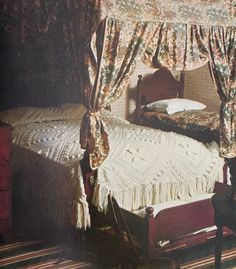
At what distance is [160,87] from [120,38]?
240cm

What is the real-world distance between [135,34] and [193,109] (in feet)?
6.45

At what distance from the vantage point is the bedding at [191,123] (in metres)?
4.32

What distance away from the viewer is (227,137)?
373 cm

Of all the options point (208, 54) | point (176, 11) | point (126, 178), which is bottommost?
point (126, 178)

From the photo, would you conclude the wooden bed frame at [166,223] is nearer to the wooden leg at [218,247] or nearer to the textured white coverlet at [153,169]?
the textured white coverlet at [153,169]

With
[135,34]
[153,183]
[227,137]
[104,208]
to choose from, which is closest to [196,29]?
[135,34]

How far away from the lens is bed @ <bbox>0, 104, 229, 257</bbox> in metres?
3.17

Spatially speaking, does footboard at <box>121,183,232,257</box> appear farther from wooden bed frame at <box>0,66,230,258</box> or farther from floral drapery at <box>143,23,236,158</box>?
floral drapery at <box>143,23,236,158</box>

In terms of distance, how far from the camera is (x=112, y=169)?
3.36 meters

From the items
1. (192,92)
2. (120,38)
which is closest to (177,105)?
(192,92)

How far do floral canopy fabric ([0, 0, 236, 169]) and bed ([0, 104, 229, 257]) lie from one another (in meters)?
0.29

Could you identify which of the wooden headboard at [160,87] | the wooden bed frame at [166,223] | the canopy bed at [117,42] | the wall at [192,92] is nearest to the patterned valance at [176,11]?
the canopy bed at [117,42]

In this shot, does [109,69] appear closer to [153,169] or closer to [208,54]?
[208,54]

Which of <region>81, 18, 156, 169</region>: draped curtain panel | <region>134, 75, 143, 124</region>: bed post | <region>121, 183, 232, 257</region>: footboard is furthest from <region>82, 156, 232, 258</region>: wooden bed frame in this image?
<region>134, 75, 143, 124</region>: bed post
